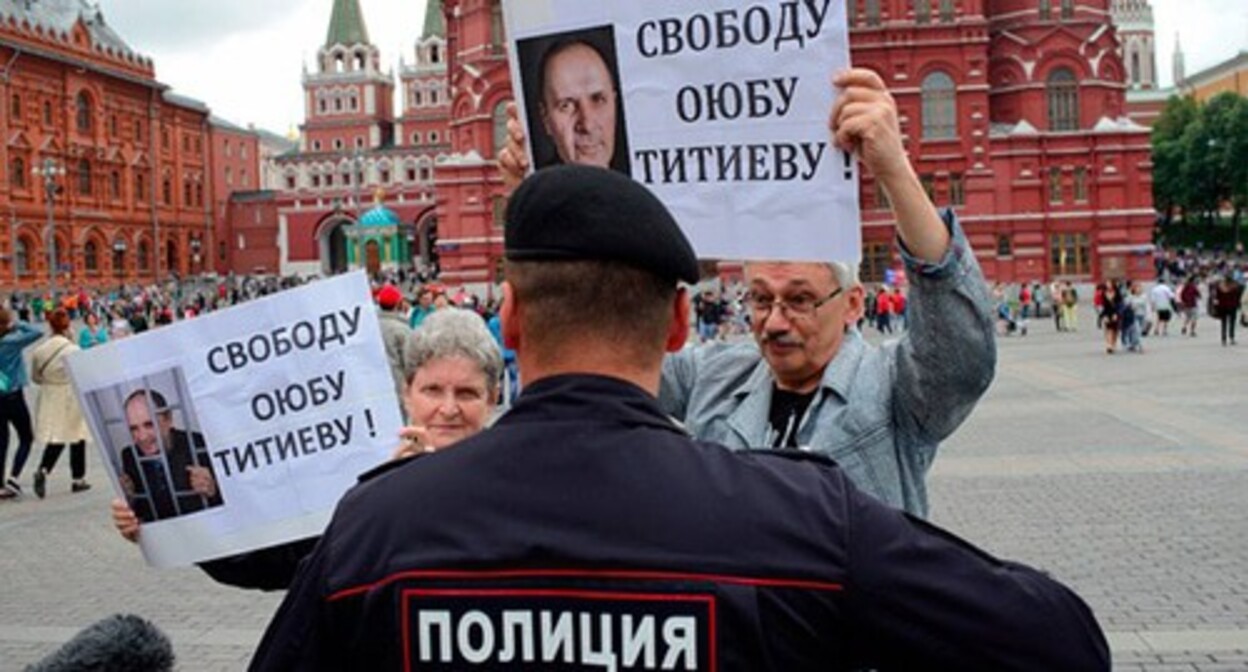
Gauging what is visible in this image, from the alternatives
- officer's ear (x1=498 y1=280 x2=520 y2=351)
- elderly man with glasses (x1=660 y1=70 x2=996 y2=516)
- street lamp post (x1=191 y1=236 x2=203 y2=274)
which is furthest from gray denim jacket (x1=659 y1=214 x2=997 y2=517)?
street lamp post (x1=191 y1=236 x2=203 y2=274)

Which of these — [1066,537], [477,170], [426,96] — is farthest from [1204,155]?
[1066,537]

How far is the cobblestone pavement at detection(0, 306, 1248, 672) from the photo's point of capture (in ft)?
22.6

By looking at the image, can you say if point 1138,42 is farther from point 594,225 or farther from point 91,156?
point 594,225

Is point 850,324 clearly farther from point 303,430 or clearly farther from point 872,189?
point 872,189

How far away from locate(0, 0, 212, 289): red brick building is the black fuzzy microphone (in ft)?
196

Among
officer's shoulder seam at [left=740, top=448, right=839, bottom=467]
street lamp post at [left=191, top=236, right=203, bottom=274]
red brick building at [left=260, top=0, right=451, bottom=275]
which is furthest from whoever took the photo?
red brick building at [left=260, top=0, right=451, bottom=275]

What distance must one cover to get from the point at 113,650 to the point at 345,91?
103858 mm

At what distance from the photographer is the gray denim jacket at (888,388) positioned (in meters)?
2.70

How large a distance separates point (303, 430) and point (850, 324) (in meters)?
1.74

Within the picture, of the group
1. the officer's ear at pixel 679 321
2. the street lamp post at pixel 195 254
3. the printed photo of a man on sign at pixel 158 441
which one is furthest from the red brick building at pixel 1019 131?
the officer's ear at pixel 679 321

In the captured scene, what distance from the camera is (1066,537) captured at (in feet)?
29.3

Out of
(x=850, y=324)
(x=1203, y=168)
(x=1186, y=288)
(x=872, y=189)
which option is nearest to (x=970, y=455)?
(x=850, y=324)

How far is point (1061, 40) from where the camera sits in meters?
52.4

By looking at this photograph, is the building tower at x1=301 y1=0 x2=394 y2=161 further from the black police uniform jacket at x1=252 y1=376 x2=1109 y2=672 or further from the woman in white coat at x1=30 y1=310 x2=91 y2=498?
the black police uniform jacket at x1=252 y1=376 x2=1109 y2=672
